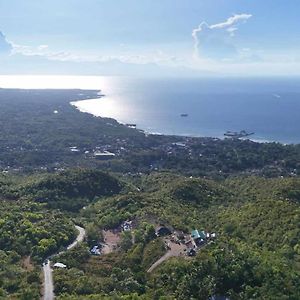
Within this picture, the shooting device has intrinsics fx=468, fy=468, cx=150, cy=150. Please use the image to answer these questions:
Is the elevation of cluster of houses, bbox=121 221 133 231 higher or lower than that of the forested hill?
lower

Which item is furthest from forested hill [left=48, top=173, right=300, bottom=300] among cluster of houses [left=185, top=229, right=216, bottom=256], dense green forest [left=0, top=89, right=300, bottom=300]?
cluster of houses [left=185, top=229, right=216, bottom=256]

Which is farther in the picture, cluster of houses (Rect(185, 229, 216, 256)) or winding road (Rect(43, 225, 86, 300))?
cluster of houses (Rect(185, 229, 216, 256))

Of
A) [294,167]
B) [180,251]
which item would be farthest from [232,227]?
[294,167]

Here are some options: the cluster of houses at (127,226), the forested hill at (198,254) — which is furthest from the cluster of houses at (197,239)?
the cluster of houses at (127,226)

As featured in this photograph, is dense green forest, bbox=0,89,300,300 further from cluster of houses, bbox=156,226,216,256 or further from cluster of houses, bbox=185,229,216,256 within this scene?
cluster of houses, bbox=185,229,216,256

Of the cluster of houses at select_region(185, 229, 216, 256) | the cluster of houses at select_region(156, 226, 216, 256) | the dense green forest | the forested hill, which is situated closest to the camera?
the forested hill

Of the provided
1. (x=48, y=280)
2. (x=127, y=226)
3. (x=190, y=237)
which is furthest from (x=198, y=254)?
(x=127, y=226)

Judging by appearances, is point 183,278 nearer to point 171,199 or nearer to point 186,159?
point 171,199

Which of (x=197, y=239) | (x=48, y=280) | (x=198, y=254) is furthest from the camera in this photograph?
(x=197, y=239)

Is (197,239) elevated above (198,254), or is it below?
below

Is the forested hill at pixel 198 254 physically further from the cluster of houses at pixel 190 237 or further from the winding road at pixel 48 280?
the cluster of houses at pixel 190 237

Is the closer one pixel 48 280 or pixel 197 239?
pixel 48 280

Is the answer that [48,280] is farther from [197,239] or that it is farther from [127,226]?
[127,226]
